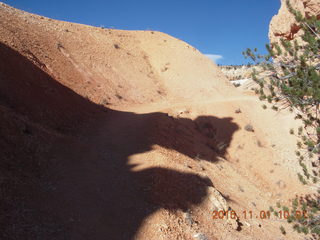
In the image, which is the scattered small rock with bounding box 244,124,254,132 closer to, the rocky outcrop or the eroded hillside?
the eroded hillside

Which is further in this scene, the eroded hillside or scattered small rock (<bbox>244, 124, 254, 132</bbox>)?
scattered small rock (<bbox>244, 124, 254, 132</bbox>)

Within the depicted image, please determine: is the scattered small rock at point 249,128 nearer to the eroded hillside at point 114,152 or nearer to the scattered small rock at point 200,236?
the eroded hillside at point 114,152

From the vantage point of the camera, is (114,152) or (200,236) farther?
(114,152)

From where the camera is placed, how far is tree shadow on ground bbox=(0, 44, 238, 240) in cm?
487

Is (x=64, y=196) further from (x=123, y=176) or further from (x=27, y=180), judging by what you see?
(x=123, y=176)

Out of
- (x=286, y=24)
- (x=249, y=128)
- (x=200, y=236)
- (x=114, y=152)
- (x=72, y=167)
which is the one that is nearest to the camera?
(x=200, y=236)

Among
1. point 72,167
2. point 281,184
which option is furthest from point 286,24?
point 72,167

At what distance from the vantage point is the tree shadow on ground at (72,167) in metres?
4.87

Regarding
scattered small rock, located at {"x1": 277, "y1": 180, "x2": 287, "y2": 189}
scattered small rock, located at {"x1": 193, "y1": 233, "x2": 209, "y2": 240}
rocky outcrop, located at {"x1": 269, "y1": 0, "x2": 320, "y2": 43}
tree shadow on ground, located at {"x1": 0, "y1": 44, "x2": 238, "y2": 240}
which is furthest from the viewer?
scattered small rock, located at {"x1": 277, "y1": 180, "x2": 287, "y2": 189}

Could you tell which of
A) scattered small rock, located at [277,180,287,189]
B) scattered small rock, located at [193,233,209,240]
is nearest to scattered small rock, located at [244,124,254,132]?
scattered small rock, located at [277,180,287,189]

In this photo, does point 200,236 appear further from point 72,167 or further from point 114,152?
point 114,152

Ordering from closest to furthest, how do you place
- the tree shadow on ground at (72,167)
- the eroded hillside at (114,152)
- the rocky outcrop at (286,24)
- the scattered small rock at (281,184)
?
1. the tree shadow on ground at (72,167)
2. the eroded hillside at (114,152)
3. the rocky outcrop at (286,24)
4. the scattered small rock at (281,184)

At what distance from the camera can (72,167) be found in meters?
6.66

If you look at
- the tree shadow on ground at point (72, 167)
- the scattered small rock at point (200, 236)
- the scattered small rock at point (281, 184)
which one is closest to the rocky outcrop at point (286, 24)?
the scattered small rock at point (281, 184)
